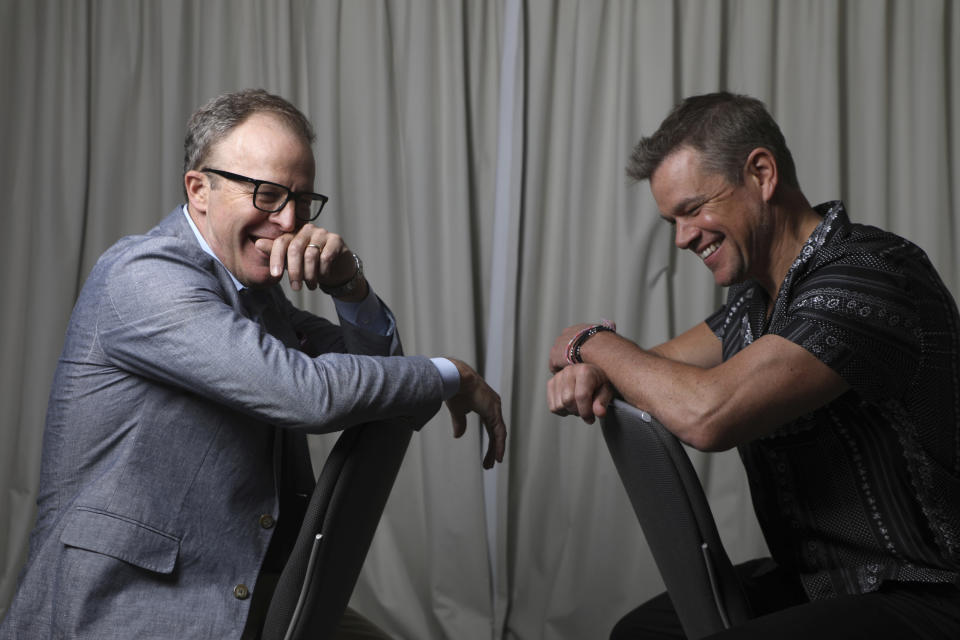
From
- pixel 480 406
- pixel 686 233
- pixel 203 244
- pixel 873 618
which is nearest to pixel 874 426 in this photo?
pixel 873 618

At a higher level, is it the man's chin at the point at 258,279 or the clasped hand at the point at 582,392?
the man's chin at the point at 258,279

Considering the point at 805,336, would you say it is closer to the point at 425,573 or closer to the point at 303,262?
the point at 303,262

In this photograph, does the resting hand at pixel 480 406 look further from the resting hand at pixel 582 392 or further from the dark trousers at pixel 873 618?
the dark trousers at pixel 873 618

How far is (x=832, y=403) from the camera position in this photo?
150 cm

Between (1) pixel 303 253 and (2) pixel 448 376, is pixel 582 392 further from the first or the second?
(1) pixel 303 253

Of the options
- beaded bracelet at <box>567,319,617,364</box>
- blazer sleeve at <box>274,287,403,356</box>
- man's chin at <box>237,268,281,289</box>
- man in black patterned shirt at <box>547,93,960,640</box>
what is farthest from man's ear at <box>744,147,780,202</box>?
man's chin at <box>237,268,281,289</box>

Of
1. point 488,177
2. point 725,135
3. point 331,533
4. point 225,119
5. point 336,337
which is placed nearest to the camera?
point 331,533

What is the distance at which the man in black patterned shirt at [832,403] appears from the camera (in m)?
1.40

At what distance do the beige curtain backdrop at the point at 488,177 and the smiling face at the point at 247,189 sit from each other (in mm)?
1598

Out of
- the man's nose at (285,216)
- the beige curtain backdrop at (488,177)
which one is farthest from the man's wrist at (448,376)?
the beige curtain backdrop at (488,177)

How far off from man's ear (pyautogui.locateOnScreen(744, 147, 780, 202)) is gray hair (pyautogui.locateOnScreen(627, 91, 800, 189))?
0.04ft

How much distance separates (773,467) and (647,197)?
1627 mm

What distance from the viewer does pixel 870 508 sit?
1.46m

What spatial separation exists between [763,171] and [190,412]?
3.82ft
